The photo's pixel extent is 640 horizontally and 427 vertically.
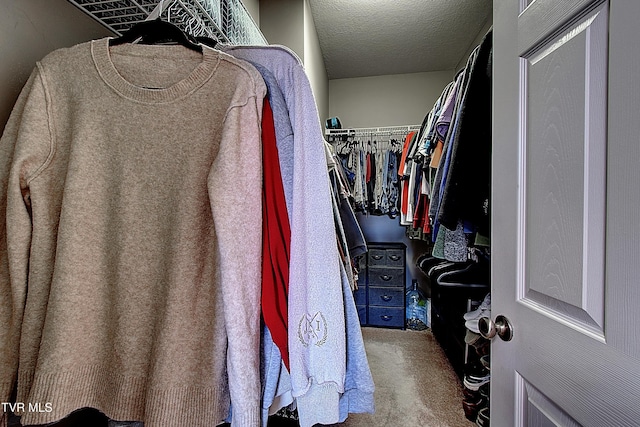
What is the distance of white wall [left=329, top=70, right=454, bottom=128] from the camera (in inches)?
129

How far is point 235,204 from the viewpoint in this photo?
542 millimetres

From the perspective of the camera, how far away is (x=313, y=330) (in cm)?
55

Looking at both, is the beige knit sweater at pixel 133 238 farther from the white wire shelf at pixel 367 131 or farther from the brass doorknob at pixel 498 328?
the white wire shelf at pixel 367 131

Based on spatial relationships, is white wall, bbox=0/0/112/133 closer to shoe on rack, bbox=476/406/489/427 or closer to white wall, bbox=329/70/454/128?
shoe on rack, bbox=476/406/489/427

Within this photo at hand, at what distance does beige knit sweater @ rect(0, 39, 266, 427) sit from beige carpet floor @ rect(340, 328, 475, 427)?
138 centimetres

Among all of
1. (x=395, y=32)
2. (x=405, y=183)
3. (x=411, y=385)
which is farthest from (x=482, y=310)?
(x=395, y=32)

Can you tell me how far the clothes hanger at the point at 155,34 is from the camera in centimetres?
65

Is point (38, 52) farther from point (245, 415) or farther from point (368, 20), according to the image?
point (368, 20)

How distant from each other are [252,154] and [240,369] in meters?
0.40

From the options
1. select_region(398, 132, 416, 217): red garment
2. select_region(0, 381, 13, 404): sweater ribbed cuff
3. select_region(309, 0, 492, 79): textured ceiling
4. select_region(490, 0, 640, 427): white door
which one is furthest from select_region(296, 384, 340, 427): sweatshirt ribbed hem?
select_region(309, 0, 492, 79): textured ceiling

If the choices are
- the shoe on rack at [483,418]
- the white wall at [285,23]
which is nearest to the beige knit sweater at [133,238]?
the shoe on rack at [483,418]

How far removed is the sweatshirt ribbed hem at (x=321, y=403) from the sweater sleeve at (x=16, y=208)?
55 cm

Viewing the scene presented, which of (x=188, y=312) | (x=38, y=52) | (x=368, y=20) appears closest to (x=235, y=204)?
(x=188, y=312)

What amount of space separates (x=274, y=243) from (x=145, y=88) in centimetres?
43
